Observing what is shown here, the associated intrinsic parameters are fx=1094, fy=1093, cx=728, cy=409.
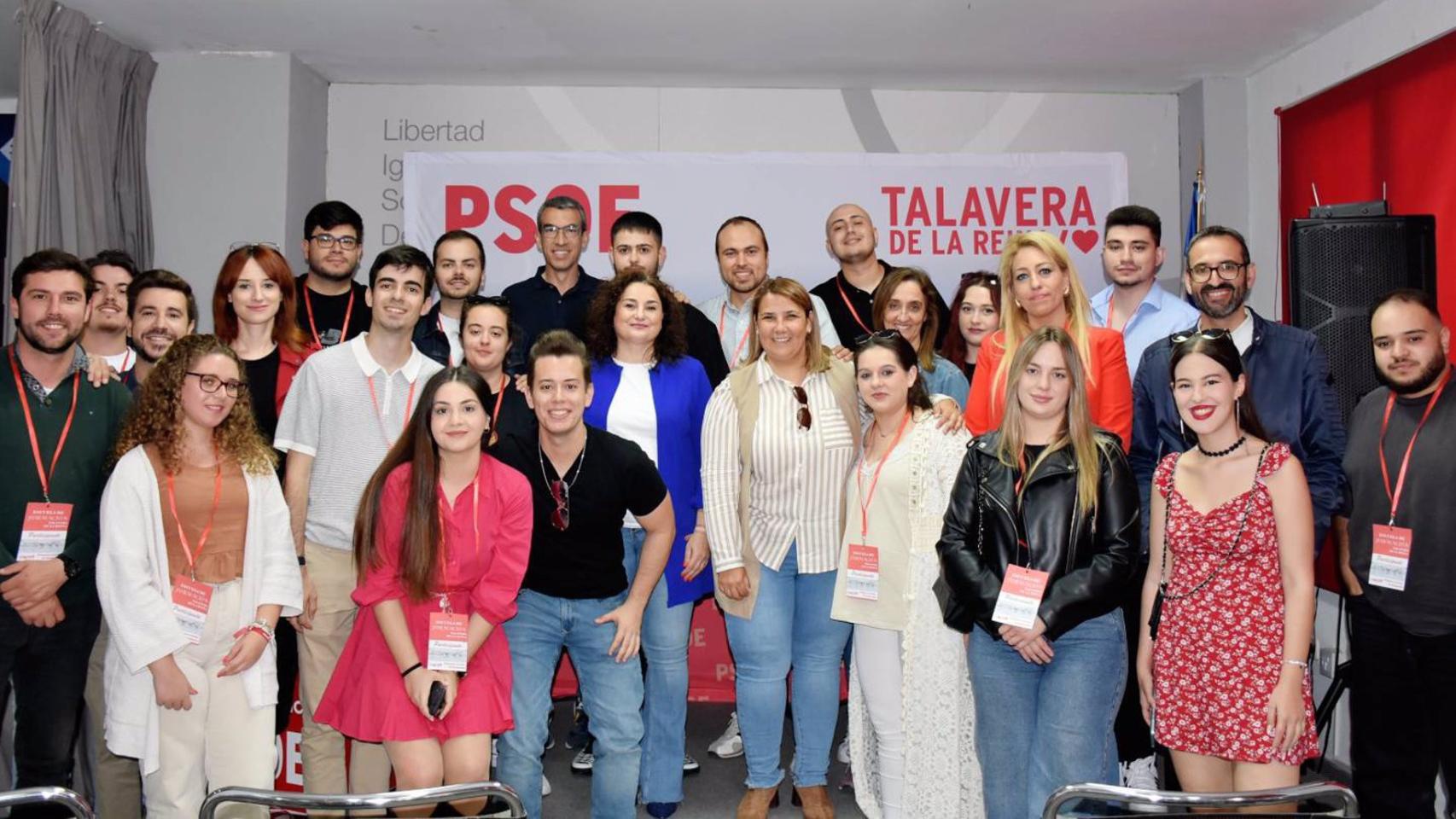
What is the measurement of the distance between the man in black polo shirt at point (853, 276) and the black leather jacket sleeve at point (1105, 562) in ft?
5.44

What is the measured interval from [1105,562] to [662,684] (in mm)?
→ 1430

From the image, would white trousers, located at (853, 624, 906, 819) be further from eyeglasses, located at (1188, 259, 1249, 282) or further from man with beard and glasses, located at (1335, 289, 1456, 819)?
eyeglasses, located at (1188, 259, 1249, 282)

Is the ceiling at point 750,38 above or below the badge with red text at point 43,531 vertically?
above

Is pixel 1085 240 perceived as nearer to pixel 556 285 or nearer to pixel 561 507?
pixel 556 285

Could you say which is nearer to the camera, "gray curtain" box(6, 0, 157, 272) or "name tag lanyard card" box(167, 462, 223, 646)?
"name tag lanyard card" box(167, 462, 223, 646)

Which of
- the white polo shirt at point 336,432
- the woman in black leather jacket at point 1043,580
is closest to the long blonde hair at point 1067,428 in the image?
the woman in black leather jacket at point 1043,580

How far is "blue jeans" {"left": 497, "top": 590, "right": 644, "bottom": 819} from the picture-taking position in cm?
301

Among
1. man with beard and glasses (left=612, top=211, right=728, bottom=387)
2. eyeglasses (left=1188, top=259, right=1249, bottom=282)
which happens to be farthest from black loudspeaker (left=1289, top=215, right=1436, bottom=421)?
man with beard and glasses (left=612, top=211, right=728, bottom=387)

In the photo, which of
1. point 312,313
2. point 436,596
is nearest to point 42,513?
point 436,596

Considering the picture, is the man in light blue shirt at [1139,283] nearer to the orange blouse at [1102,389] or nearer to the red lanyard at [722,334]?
the orange blouse at [1102,389]

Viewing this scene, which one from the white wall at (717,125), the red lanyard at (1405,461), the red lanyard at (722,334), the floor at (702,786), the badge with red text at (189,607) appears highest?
the white wall at (717,125)

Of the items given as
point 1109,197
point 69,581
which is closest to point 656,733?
point 69,581

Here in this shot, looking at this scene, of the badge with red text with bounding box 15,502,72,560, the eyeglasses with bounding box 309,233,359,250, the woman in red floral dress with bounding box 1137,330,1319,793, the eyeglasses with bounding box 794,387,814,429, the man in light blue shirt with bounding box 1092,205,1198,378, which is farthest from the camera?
the eyeglasses with bounding box 309,233,359,250

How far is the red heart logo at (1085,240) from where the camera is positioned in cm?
592
